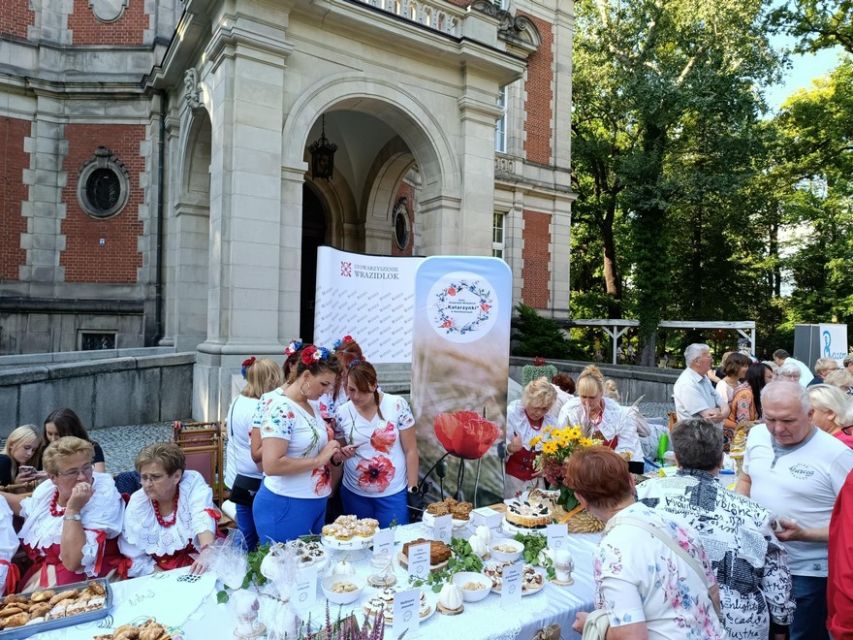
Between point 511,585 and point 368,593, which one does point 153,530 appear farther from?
point 511,585

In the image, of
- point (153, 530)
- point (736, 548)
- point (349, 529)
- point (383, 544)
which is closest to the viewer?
point (736, 548)

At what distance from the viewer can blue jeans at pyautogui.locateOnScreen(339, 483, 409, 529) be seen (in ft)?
12.0

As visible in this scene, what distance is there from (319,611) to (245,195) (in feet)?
23.1

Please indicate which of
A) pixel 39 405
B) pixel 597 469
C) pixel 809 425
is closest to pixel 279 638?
pixel 597 469

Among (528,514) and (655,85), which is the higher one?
(655,85)

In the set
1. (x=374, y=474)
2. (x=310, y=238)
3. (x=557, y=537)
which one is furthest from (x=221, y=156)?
(x=557, y=537)

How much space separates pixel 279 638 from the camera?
80.0 inches

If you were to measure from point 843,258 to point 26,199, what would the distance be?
2735 cm

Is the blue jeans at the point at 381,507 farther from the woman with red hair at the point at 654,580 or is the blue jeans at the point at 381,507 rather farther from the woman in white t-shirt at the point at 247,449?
the woman with red hair at the point at 654,580

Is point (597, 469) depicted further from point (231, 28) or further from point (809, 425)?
point (231, 28)

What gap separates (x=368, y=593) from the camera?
2.49m

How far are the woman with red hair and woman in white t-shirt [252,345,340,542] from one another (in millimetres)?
1790

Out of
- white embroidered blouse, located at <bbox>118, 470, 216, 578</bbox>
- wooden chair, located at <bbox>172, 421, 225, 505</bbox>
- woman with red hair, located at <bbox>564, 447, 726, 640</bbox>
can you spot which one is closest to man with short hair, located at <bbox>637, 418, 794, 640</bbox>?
woman with red hair, located at <bbox>564, 447, 726, 640</bbox>

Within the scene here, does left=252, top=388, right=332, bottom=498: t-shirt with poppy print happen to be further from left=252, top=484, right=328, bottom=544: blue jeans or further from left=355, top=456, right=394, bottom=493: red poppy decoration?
left=355, top=456, right=394, bottom=493: red poppy decoration
